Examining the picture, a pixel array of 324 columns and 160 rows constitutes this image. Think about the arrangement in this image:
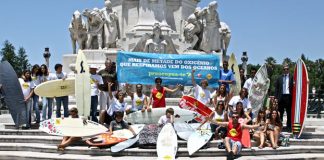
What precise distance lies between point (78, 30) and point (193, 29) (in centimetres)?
552

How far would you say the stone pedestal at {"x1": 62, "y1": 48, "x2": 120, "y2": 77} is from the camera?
22078 mm

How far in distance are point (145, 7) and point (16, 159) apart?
→ 44.2ft

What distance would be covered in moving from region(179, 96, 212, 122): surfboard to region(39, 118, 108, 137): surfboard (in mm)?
2601

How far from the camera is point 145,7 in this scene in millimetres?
23453

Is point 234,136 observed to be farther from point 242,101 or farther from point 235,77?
point 235,77

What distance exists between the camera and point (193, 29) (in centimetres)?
2292

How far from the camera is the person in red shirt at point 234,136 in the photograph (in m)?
10.8

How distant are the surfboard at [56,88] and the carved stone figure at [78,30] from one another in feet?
34.4

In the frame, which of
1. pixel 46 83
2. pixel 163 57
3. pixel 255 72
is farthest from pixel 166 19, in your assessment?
pixel 46 83

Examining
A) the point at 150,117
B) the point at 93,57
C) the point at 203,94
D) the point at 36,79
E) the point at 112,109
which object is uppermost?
the point at 93,57

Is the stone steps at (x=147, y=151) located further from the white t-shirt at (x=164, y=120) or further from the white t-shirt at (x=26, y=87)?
the white t-shirt at (x=26, y=87)

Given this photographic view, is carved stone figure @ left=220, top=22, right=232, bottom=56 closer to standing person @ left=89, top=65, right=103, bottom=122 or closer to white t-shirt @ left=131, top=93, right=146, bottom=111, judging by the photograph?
white t-shirt @ left=131, top=93, right=146, bottom=111

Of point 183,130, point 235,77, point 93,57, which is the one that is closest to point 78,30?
point 93,57

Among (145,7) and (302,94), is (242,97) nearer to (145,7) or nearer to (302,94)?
(302,94)
